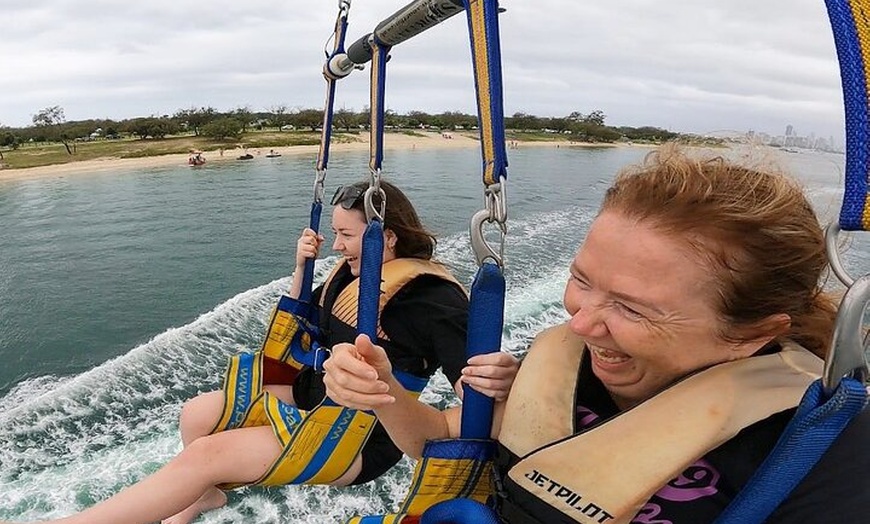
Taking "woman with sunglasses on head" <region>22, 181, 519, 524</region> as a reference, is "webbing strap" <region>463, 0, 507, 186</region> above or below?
above

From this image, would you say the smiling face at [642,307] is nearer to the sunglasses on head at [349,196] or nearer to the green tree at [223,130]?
the sunglasses on head at [349,196]

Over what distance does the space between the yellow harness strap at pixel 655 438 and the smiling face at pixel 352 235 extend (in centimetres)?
142

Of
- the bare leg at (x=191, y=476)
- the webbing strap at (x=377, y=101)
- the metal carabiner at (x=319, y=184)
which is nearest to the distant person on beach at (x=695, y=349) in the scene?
the webbing strap at (x=377, y=101)

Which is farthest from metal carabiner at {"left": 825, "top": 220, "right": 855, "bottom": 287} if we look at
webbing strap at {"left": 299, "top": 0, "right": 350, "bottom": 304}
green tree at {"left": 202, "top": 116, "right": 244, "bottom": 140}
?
green tree at {"left": 202, "top": 116, "right": 244, "bottom": 140}

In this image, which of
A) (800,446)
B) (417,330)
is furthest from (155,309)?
(800,446)

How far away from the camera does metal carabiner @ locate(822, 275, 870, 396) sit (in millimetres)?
706

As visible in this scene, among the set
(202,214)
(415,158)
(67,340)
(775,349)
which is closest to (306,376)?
(775,349)

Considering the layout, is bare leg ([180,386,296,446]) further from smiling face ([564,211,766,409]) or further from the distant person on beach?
smiling face ([564,211,766,409])

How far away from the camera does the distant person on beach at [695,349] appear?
40.0 inches

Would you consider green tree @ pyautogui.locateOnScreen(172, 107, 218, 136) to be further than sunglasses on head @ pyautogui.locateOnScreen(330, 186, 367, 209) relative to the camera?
Yes

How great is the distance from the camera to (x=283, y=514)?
116 inches

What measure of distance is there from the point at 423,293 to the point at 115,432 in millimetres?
2618

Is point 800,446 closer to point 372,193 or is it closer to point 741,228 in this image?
point 741,228

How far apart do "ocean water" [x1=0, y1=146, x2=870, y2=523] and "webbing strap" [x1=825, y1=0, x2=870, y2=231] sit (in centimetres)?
11
